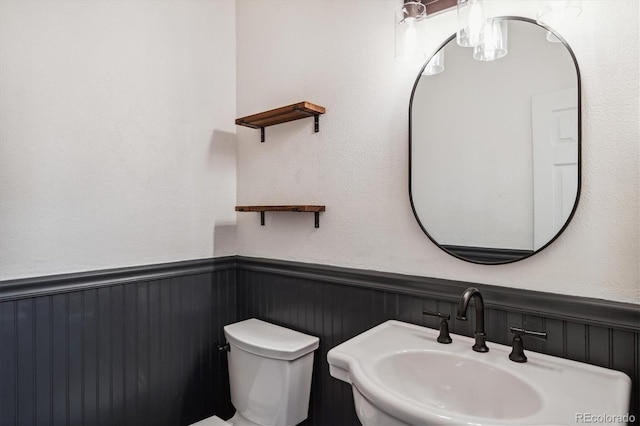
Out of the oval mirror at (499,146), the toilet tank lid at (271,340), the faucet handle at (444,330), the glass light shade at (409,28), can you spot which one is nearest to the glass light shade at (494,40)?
the oval mirror at (499,146)

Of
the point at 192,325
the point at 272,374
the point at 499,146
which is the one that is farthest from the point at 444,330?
the point at 192,325

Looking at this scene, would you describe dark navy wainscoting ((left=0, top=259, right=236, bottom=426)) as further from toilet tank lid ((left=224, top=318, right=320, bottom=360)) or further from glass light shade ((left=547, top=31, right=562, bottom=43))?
glass light shade ((left=547, top=31, right=562, bottom=43))

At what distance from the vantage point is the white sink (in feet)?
2.65

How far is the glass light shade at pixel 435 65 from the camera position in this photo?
1.28m

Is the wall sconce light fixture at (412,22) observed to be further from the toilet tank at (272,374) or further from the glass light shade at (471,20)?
the toilet tank at (272,374)

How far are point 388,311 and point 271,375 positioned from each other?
0.54 metres

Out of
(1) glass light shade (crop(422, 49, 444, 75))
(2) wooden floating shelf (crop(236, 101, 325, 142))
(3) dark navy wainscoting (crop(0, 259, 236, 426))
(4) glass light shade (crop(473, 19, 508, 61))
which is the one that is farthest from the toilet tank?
(4) glass light shade (crop(473, 19, 508, 61))

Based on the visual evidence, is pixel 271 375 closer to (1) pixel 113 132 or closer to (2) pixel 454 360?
(2) pixel 454 360

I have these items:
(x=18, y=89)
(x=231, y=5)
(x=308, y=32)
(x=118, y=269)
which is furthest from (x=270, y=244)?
(x=231, y=5)

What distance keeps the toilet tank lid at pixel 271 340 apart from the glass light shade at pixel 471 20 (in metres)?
1.25

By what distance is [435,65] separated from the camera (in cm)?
130

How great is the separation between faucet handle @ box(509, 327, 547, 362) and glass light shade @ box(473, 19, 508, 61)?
0.83 m

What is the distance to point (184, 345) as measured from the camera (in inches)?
69.7

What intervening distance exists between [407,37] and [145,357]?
1673mm
